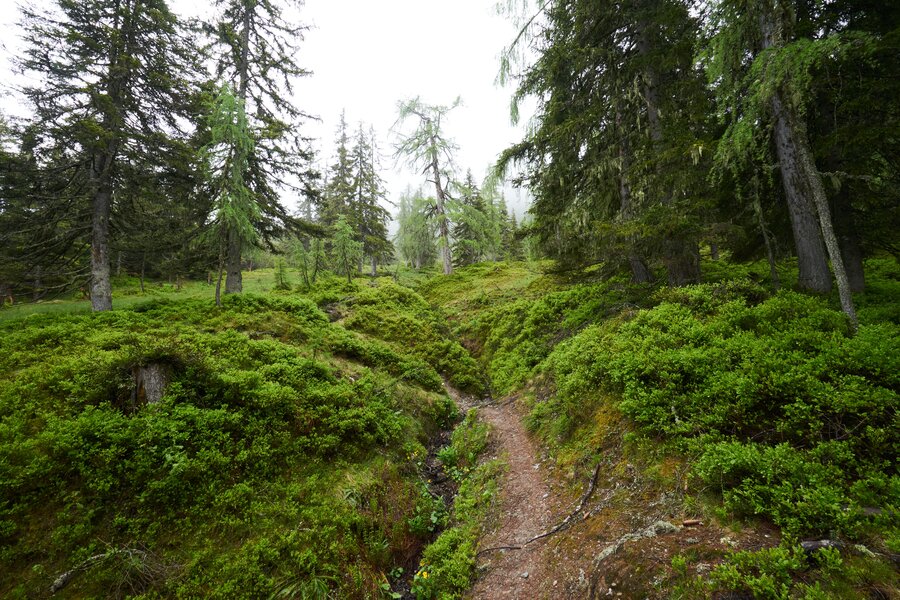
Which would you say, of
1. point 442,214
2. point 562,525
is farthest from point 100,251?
point 442,214

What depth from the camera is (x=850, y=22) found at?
23.7 feet

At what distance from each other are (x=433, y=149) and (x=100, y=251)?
18.5 metres

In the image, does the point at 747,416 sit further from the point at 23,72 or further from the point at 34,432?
the point at 23,72

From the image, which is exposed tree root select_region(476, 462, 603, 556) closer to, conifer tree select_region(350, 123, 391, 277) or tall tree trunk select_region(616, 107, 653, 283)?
tall tree trunk select_region(616, 107, 653, 283)

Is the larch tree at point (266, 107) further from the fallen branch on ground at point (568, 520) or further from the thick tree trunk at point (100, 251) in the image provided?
the fallen branch on ground at point (568, 520)

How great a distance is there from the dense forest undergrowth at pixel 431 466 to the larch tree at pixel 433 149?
56.1ft

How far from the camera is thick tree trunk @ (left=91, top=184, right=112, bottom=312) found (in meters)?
11.7

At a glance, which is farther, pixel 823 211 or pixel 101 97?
pixel 101 97

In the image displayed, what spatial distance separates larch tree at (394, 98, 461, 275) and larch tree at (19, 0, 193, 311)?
12846 millimetres

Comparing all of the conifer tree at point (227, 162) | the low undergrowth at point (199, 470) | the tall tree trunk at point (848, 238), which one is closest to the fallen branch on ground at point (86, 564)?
the low undergrowth at point (199, 470)

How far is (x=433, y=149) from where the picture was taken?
911 inches

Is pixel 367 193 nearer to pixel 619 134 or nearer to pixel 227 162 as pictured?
pixel 227 162

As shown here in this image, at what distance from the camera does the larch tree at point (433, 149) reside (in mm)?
22984

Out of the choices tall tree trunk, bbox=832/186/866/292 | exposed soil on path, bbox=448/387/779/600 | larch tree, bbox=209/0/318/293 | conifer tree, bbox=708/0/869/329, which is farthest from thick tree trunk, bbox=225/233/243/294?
tall tree trunk, bbox=832/186/866/292
